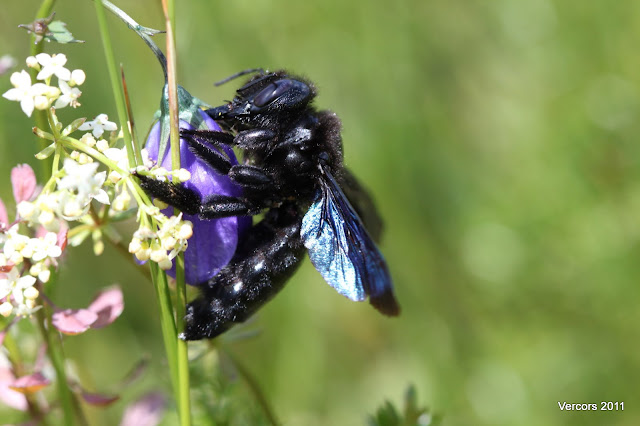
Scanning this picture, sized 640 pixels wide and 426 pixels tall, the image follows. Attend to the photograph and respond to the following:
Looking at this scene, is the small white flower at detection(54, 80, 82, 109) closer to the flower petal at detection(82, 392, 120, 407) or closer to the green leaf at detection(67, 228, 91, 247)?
the green leaf at detection(67, 228, 91, 247)

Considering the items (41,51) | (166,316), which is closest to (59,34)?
(41,51)

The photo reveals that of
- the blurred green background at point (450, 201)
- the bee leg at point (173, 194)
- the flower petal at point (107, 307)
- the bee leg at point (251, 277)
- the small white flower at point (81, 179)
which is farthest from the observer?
the blurred green background at point (450, 201)

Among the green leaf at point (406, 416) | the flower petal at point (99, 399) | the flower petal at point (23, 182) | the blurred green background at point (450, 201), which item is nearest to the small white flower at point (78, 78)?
the flower petal at point (23, 182)

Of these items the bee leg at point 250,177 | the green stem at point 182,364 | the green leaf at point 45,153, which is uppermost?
the bee leg at point 250,177

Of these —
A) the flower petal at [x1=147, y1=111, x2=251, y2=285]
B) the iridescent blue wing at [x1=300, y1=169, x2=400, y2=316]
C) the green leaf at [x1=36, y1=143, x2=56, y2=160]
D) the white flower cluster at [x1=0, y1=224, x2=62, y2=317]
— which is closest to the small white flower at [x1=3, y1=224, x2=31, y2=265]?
the white flower cluster at [x1=0, y1=224, x2=62, y2=317]

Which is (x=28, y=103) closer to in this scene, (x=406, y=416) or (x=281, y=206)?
(x=281, y=206)

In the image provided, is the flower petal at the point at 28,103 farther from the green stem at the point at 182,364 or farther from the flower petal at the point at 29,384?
the flower petal at the point at 29,384

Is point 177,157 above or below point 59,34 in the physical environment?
below
